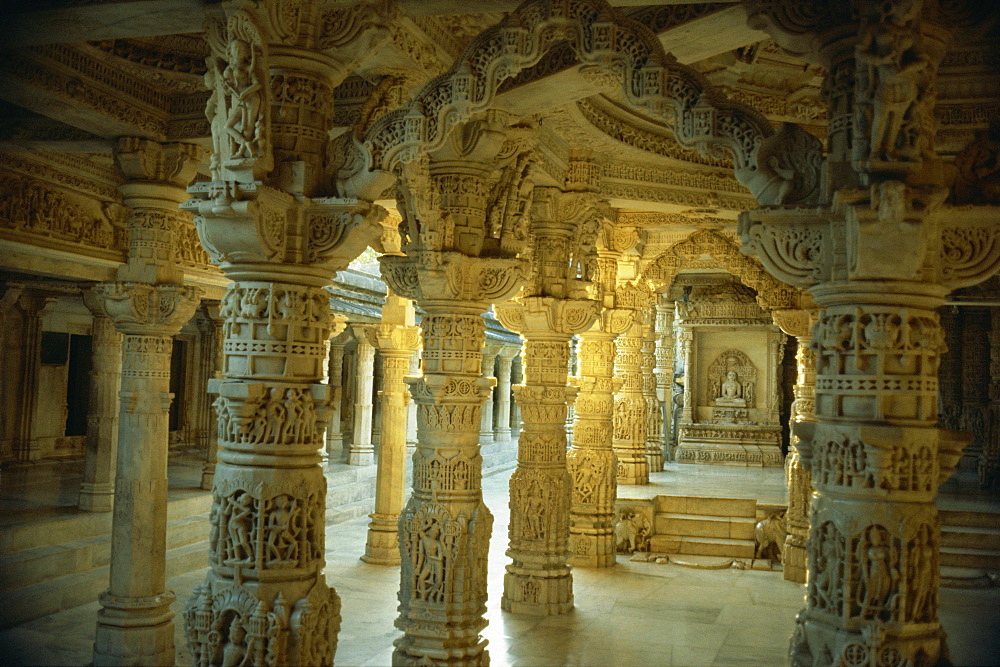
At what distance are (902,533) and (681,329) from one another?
1586 cm

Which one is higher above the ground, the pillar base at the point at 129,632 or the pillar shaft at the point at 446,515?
the pillar shaft at the point at 446,515

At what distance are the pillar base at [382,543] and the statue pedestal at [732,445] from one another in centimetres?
864

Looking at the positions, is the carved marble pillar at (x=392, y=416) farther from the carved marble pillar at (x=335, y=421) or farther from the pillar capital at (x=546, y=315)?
the carved marble pillar at (x=335, y=421)

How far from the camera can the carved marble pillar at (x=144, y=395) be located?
713cm

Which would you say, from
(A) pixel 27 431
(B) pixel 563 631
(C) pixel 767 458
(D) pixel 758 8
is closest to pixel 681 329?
(C) pixel 767 458

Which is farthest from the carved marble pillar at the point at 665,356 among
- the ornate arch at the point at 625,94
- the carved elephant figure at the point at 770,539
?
the ornate arch at the point at 625,94

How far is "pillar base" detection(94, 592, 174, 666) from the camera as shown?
7062mm

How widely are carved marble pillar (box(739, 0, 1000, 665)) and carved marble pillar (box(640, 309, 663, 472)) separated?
11.5m

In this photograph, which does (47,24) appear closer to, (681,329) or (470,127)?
(470,127)

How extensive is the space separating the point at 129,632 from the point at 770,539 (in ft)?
27.5

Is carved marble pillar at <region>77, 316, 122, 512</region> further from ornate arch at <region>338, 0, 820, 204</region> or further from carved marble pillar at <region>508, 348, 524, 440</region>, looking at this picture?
carved marble pillar at <region>508, 348, 524, 440</region>

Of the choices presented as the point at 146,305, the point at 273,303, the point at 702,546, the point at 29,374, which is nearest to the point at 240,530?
the point at 273,303

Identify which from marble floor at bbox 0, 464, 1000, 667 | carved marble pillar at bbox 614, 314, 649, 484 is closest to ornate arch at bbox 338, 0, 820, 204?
marble floor at bbox 0, 464, 1000, 667

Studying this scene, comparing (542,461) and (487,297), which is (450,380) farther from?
(542,461)
